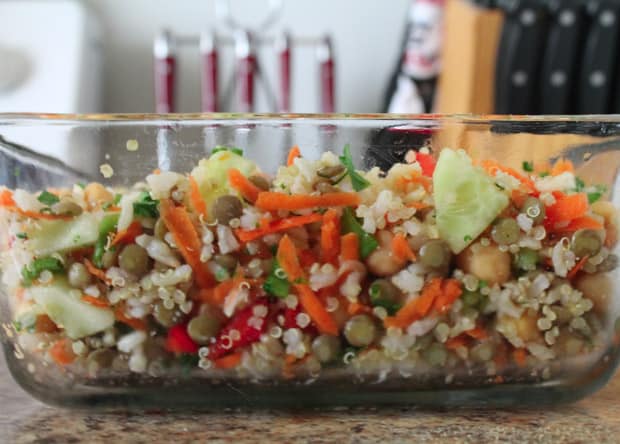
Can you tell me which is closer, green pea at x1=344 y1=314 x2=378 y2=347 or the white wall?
green pea at x1=344 y1=314 x2=378 y2=347

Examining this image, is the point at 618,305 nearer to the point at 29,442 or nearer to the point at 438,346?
the point at 438,346

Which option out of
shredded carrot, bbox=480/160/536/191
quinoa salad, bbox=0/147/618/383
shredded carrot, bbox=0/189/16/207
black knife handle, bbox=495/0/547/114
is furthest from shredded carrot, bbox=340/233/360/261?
black knife handle, bbox=495/0/547/114

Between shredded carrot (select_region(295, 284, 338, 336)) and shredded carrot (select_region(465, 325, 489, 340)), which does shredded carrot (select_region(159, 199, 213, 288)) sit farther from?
shredded carrot (select_region(465, 325, 489, 340))

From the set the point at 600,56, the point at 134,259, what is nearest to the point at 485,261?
the point at 134,259

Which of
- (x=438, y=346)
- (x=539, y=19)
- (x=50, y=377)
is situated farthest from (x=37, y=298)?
(x=539, y=19)

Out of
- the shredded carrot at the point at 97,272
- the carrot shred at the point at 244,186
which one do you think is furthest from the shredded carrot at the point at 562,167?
the shredded carrot at the point at 97,272
